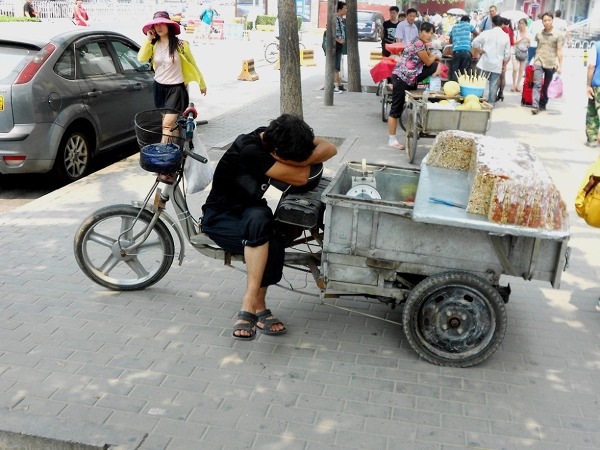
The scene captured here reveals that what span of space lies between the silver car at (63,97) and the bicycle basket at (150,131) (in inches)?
109

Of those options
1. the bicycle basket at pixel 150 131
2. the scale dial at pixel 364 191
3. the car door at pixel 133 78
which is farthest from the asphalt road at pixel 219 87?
the scale dial at pixel 364 191

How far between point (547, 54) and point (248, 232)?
10.2 m

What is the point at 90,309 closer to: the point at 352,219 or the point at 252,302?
the point at 252,302

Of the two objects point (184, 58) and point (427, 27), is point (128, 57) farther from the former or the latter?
point (427, 27)

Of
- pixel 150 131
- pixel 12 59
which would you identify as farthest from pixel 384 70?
pixel 150 131

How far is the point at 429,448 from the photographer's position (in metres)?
3.39

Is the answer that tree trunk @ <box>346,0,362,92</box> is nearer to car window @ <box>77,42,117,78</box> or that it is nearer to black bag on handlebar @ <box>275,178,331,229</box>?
car window @ <box>77,42,117,78</box>

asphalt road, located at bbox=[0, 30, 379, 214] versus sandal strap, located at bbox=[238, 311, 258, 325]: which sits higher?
sandal strap, located at bbox=[238, 311, 258, 325]

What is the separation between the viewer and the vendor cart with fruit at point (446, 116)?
8352 mm

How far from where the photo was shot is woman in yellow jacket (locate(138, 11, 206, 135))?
8.25 metres

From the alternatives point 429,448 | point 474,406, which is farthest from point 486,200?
point 429,448

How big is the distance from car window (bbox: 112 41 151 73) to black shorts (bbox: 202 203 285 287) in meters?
5.50

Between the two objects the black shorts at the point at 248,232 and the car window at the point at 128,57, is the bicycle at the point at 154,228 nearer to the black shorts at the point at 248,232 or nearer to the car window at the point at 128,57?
the black shorts at the point at 248,232

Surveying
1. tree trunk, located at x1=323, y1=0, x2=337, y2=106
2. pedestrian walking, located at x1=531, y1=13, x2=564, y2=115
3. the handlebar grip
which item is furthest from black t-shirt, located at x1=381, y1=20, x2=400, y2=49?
the handlebar grip
